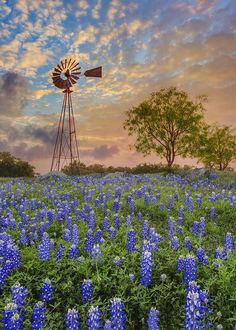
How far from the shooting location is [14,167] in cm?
3947

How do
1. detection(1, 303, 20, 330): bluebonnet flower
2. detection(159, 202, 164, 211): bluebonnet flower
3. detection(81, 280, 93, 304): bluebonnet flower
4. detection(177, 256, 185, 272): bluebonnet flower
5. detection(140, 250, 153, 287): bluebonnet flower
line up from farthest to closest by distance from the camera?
detection(159, 202, 164, 211): bluebonnet flower
detection(177, 256, 185, 272): bluebonnet flower
detection(140, 250, 153, 287): bluebonnet flower
detection(81, 280, 93, 304): bluebonnet flower
detection(1, 303, 20, 330): bluebonnet flower

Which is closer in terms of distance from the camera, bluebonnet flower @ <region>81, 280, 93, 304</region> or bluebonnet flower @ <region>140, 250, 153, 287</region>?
bluebonnet flower @ <region>81, 280, 93, 304</region>

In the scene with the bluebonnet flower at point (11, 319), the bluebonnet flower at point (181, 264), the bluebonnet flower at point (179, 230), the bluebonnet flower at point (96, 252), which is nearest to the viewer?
the bluebonnet flower at point (11, 319)

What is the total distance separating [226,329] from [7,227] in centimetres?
616

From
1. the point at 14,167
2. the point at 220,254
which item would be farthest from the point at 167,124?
the point at 220,254

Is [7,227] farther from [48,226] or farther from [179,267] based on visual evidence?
[179,267]

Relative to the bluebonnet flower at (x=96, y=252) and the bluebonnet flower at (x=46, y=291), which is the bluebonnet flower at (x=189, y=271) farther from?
the bluebonnet flower at (x=46, y=291)

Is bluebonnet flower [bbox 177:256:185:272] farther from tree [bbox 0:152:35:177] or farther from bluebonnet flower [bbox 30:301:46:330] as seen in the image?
tree [bbox 0:152:35:177]

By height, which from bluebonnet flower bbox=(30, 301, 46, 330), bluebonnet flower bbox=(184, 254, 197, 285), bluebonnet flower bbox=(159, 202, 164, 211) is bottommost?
bluebonnet flower bbox=(30, 301, 46, 330)

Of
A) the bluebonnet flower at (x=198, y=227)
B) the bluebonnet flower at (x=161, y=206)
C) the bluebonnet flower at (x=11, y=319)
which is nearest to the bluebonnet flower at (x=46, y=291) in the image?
the bluebonnet flower at (x=11, y=319)

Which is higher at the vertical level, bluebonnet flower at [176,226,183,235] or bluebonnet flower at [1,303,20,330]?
bluebonnet flower at [176,226,183,235]

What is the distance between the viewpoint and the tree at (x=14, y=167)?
38875 millimetres

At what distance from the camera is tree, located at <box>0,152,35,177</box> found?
3888cm

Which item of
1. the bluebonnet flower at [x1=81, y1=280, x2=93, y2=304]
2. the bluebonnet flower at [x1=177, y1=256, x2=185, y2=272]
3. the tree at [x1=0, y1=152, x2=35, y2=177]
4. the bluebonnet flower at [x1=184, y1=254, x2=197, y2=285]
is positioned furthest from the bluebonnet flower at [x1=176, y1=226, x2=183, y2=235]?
the tree at [x1=0, y1=152, x2=35, y2=177]
